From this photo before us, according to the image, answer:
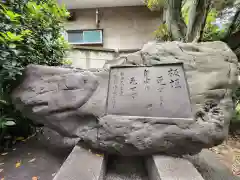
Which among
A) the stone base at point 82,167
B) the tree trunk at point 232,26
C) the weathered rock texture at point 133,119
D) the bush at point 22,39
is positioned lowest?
the stone base at point 82,167

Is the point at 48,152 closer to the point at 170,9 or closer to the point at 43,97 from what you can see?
the point at 43,97

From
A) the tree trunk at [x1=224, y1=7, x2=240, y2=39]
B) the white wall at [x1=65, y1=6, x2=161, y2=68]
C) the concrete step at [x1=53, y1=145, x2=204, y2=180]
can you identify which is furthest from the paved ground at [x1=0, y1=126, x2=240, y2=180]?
the white wall at [x1=65, y1=6, x2=161, y2=68]

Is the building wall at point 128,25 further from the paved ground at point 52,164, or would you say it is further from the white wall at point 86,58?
the paved ground at point 52,164

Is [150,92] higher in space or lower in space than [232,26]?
lower

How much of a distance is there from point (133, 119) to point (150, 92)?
0.50 m

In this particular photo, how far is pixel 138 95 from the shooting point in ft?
7.40

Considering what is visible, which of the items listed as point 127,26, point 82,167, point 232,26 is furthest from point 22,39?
point 127,26

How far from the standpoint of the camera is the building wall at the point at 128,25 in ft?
27.8

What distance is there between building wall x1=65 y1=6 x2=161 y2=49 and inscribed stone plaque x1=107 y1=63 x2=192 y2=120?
20.9ft

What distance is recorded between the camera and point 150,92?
2.26 metres

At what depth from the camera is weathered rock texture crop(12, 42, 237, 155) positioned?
1.93 m

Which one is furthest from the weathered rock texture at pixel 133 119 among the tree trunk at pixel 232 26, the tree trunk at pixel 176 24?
the tree trunk at pixel 232 26

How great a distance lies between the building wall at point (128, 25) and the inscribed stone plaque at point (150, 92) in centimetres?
636

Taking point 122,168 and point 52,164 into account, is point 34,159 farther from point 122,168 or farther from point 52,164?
point 122,168
